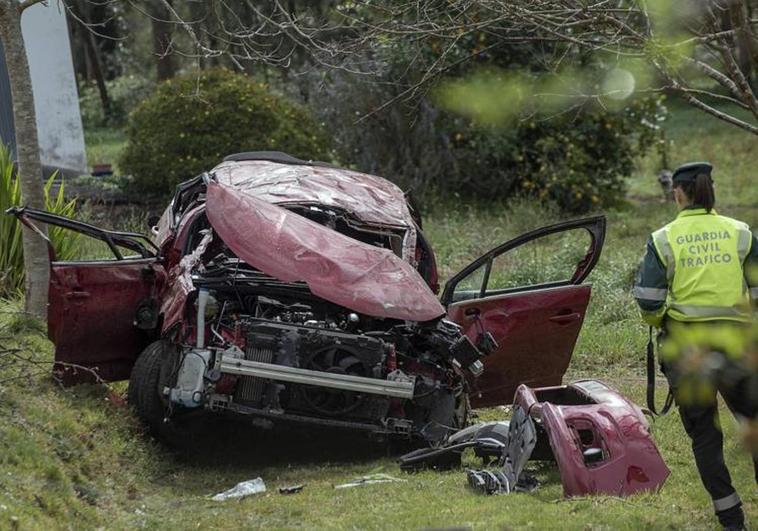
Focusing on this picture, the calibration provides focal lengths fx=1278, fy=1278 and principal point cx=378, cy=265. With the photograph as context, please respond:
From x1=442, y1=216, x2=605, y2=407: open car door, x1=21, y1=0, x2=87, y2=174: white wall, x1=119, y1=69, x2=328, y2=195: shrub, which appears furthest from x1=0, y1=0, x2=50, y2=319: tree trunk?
x1=21, y1=0, x2=87, y2=174: white wall

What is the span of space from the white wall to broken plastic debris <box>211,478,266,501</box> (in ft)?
42.4

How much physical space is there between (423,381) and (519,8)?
248cm

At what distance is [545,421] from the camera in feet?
23.3

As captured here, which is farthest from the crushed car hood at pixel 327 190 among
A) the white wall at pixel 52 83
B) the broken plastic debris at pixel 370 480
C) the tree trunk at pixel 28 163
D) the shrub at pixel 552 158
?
the white wall at pixel 52 83

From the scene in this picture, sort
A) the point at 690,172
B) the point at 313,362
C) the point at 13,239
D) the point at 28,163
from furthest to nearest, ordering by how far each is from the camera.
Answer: the point at 13,239 < the point at 28,163 < the point at 313,362 < the point at 690,172

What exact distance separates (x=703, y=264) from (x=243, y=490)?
317 cm

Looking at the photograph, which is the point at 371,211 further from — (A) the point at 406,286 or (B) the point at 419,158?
(B) the point at 419,158

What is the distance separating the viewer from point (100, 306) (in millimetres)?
8984

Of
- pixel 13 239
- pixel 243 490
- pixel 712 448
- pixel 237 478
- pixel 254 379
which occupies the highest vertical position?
pixel 712 448

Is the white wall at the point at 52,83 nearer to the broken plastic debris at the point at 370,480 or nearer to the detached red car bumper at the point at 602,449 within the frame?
the broken plastic debris at the point at 370,480

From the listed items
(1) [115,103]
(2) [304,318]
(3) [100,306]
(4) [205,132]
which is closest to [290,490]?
(2) [304,318]

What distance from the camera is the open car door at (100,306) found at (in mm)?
8773

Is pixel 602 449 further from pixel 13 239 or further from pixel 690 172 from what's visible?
pixel 13 239

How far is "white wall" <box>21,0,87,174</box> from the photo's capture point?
776 inches
